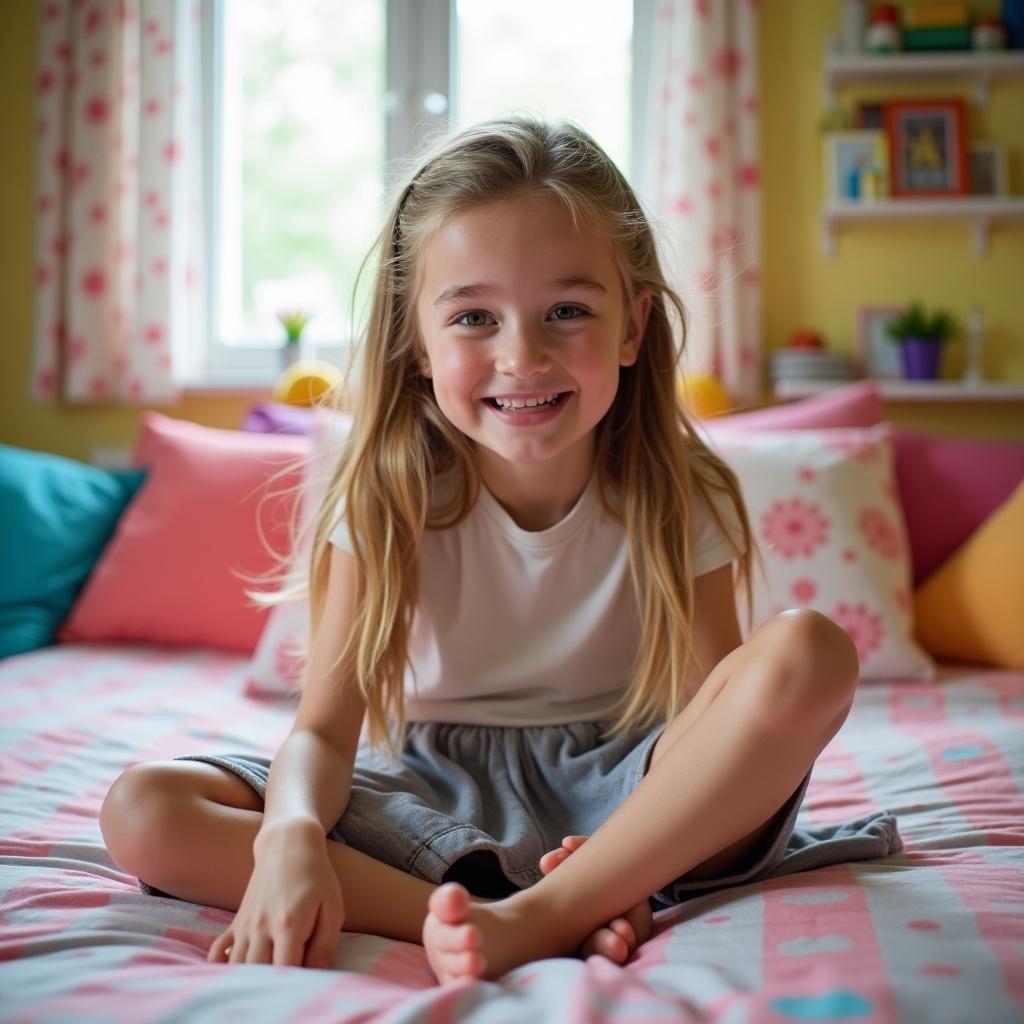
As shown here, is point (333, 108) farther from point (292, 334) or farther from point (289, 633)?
point (289, 633)

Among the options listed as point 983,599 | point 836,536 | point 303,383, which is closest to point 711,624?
point 836,536

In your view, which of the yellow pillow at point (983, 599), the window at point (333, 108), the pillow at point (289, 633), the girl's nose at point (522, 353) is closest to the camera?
the girl's nose at point (522, 353)

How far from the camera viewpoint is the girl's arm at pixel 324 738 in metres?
0.91

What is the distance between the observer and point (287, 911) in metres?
0.78

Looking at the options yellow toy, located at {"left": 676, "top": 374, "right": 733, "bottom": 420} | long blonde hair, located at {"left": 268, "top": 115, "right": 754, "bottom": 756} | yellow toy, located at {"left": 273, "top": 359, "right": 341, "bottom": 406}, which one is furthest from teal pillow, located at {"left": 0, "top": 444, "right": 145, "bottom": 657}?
yellow toy, located at {"left": 676, "top": 374, "right": 733, "bottom": 420}

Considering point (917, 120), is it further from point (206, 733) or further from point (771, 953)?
point (771, 953)

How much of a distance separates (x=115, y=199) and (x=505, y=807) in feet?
7.07

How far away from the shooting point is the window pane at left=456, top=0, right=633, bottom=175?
283 cm

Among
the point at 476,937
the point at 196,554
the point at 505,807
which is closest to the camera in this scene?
the point at 476,937

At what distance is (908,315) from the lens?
102 inches

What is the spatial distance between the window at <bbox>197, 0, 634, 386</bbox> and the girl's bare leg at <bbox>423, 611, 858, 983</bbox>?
214 centimetres

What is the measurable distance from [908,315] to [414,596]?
70.6 inches

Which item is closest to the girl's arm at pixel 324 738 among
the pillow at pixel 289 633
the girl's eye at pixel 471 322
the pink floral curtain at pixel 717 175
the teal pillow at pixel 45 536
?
the girl's eye at pixel 471 322

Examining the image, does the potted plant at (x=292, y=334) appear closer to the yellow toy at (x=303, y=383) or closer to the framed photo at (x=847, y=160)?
the yellow toy at (x=303, y=383)
